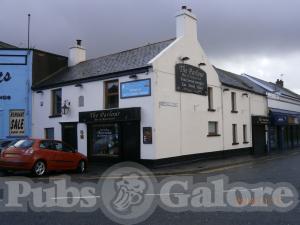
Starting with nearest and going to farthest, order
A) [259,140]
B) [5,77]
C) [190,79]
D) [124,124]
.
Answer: [124,124], [190,79], [5,77], [259,140]

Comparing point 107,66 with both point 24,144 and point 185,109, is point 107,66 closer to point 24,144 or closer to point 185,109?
point 185,109

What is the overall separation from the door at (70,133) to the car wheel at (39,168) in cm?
696

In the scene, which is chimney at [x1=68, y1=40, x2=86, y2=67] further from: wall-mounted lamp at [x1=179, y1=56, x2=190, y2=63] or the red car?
the red car

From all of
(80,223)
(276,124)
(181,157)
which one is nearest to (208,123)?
(181,157)

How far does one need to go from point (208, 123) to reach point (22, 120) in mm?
11714

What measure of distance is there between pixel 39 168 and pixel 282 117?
23287mm

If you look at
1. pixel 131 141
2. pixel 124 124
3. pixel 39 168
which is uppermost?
pixel 124 124

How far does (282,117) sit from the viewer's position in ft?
103

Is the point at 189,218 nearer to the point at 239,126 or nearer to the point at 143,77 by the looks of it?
the point at 143,77

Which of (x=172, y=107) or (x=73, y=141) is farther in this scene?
(x=73, y=141)

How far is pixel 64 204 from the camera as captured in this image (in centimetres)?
828

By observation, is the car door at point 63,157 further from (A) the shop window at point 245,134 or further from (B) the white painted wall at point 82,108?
(A) the shop window at point 245,134

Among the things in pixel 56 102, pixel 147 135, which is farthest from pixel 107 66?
pixel 147 135
